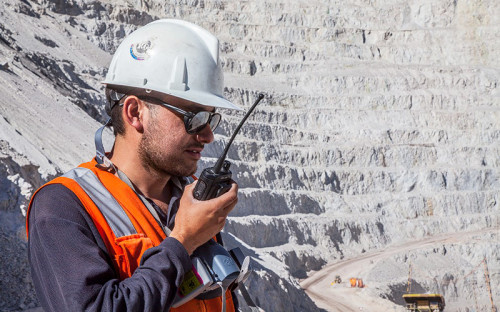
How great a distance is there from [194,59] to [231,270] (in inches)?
32.3

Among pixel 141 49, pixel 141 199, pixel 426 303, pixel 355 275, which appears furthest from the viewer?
pixel 355 275

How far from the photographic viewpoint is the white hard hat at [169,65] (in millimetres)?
2445

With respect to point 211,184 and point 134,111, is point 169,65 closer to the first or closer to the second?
point 134,111

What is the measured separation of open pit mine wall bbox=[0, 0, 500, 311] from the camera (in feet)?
106

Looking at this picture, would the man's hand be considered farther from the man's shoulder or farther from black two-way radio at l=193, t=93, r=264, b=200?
the man's shoulder

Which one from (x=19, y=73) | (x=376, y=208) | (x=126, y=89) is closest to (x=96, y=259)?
(x=126, y=89)

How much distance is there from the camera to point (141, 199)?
240 centimetres

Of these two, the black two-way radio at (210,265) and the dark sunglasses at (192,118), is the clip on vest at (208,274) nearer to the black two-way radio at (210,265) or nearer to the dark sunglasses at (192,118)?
the black two-way radio at (210,265)

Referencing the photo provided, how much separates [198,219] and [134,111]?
1.71 feet

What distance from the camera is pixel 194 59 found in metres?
2.54

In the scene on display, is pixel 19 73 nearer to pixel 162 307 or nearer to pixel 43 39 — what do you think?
pixel 43 39

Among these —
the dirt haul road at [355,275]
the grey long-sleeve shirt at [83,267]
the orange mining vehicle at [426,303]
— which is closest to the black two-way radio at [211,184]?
the grey long-sleeve shirt at [83,267]

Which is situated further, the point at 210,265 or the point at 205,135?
the point at 205,135

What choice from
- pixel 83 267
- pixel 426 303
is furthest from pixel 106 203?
pixel 426 303
